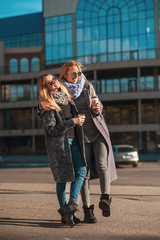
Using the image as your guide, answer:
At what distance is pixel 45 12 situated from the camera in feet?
148

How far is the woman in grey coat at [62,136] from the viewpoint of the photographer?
4.30 metres

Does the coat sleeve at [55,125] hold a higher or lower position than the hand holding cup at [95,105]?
lower

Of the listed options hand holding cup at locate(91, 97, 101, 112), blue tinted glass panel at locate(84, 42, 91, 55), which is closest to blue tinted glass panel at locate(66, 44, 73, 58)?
blue tinted glass panel at locate(84, 42, 91, 55)

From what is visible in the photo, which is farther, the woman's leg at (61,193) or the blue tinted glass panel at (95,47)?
the blue tinted glass panel at (95,47)

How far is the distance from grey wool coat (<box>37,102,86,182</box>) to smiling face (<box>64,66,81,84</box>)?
1.71 ft

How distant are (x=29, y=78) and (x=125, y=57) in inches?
453

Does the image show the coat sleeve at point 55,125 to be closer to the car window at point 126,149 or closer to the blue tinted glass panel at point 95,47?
the car window at point 126,149

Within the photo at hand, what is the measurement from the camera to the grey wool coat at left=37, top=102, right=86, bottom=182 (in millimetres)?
4297

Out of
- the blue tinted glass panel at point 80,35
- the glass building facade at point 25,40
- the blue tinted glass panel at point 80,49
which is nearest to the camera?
the blue tinted glass panel at point 80,49

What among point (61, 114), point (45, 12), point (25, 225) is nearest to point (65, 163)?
point (61, 114)

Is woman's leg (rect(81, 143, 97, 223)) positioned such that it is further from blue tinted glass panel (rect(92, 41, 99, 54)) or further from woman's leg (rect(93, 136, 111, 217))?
blue tinted glass panel (rect(92, 41, 99, 54))

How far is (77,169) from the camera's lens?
4.40 metres

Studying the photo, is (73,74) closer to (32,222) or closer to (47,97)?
(47,97)

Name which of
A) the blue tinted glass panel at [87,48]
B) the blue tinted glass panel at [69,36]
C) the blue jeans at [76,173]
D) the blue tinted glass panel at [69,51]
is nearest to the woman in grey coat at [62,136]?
the blue jeans at [76,173]
